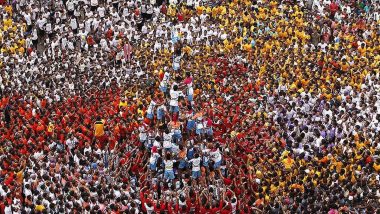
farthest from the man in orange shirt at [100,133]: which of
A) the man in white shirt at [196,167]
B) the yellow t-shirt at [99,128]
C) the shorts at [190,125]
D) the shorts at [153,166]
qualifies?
the man in white shirt at [196,167]

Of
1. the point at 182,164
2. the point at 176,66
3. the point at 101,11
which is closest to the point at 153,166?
the point at 182,164

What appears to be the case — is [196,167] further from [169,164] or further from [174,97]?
[174,97]

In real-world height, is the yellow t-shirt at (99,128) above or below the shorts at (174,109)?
below

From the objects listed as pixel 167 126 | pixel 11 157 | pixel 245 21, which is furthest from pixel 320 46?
pixel 11 157

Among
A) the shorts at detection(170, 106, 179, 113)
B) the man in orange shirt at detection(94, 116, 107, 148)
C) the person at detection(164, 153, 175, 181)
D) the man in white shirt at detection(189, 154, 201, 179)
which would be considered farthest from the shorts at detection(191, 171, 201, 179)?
the man in orange shirt at detection(94, 116, 107, 148)

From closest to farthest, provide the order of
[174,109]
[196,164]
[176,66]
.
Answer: [196,164]
[174,109]
[176,66]

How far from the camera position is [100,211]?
1430 cm

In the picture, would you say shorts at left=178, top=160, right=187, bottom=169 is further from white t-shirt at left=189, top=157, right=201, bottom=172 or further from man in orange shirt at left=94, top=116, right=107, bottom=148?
man in orange shirt at left=94, top=116, right=107, bottom=148

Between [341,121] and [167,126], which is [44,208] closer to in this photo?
[167,126]

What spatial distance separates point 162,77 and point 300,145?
21.3ft

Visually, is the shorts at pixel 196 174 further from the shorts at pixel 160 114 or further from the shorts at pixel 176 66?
the shorts at pixel 176 66

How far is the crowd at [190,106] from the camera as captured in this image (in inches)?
Result: 597

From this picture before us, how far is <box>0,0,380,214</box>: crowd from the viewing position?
49.7 ft

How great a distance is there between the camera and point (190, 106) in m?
18.2
